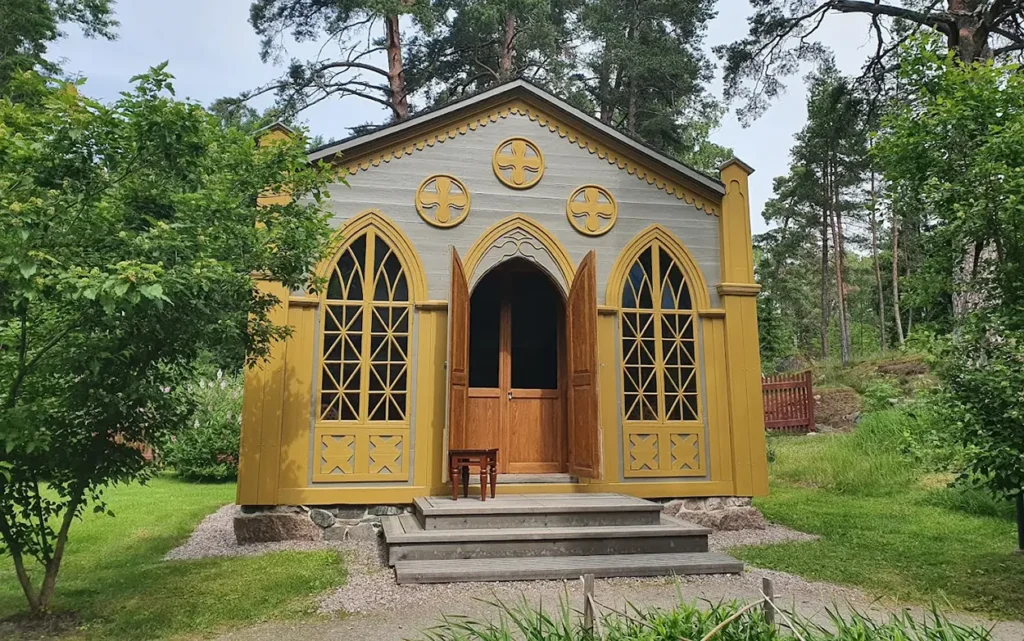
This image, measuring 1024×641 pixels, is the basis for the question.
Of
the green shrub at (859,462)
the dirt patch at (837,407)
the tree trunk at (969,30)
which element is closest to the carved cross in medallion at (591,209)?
the green shrub at (859,462)

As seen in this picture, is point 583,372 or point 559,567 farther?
point 583,372

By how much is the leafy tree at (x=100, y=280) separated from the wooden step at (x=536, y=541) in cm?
215

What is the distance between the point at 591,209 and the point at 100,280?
5464 millimetres

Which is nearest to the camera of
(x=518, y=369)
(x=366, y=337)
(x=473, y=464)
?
(x=473, y=464)

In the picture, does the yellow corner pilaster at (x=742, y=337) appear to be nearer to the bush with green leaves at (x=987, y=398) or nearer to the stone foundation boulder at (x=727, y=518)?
the stone foundation boulder at (x=727, y=518)

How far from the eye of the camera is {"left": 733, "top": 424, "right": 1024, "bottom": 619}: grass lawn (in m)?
4.98

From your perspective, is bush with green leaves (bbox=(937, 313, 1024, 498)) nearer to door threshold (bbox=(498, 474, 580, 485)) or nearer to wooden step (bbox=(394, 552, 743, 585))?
wooden step (bbox=(394, 552, 743, 585))

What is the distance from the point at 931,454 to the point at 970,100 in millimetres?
2527

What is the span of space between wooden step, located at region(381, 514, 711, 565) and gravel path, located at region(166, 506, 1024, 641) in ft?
1.03

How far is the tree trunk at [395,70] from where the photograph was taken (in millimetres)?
16172

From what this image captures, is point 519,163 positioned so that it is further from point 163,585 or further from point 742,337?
point 163,585

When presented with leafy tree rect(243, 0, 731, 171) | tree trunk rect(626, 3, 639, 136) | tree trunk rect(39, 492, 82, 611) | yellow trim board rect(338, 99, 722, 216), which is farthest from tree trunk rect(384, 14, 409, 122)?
tree trunk rect(39, 492, 82, 611)

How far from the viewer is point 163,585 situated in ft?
16.7

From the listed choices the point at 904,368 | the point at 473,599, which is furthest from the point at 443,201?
the point at 904,368
